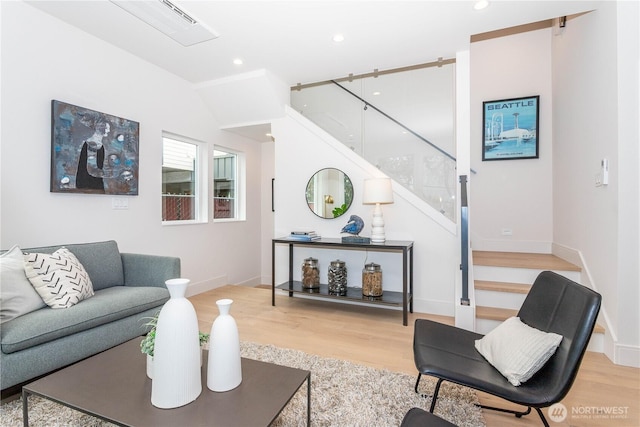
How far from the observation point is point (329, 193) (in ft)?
12.5

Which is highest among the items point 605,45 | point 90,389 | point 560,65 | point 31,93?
point 560,65

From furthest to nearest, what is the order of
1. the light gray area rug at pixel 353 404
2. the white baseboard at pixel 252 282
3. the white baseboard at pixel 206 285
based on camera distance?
the white baseboard at pixel 252 282, the white baseboard at pixel 206 285, the light gray area rug at pixel 353 404

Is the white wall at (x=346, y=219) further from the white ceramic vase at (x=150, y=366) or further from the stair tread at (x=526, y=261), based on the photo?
the white ceramic vase at (x=150, y=366)

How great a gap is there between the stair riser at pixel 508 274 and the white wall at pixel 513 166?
1.18 metres

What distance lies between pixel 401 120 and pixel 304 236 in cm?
186

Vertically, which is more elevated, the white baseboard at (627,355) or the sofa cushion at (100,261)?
the sofa cushion at (100,261)

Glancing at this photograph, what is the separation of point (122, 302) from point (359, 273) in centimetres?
238

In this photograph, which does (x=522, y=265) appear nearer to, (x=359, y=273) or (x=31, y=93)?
(x=359, y=273)

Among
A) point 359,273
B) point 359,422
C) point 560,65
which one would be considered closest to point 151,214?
point 359,273

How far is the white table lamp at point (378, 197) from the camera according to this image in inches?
126

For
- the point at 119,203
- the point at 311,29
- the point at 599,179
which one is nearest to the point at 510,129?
the point at 599,179

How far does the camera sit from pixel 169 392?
46.7 inches

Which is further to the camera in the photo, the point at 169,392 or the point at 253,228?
the point at 253,228

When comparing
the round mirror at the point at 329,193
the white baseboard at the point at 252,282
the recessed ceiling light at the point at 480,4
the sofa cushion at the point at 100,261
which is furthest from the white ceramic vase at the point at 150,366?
the white baseboard at the point at 252,282
